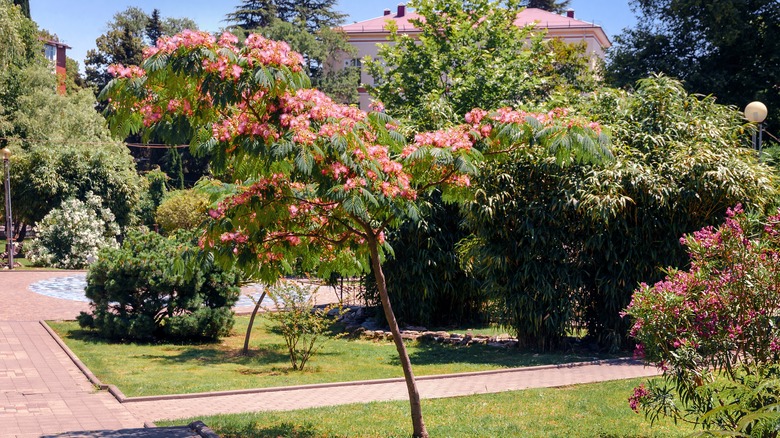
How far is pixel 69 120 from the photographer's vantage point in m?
40.9

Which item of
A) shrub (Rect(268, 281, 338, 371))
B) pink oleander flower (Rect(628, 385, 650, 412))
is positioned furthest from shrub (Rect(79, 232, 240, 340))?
pink oleander flower (Rect(628, 385, 650, 412))

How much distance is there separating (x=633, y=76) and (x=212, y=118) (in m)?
27.0

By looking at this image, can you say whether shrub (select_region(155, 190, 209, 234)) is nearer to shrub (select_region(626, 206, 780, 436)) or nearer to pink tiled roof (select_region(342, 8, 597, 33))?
pink tiled roof (select_region(342, 8, 597, 33))

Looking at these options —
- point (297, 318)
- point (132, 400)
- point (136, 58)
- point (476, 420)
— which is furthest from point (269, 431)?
point (136, 58)

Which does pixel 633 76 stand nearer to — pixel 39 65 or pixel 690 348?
pixel 690 348

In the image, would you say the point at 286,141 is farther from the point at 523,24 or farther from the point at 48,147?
the point at 523,24

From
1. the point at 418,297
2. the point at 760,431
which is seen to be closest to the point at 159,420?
the point at 760,431

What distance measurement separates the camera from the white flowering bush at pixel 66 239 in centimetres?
3108

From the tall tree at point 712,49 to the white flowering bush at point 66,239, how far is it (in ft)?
72.1

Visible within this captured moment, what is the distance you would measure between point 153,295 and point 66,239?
18.5m

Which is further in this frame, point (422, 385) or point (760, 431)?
point (422, 385)

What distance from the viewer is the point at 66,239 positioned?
31.3 m

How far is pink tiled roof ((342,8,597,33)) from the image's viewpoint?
183 ft

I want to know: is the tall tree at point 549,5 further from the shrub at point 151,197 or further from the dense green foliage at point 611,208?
the dense green foliage at point 611,208
